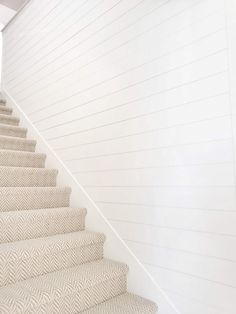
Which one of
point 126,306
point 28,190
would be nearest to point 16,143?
point 28,190

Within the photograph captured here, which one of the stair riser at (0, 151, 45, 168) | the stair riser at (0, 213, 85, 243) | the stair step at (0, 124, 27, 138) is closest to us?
the stair riser at (0, 213, 85, 243)

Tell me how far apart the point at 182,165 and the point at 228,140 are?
0.24 m

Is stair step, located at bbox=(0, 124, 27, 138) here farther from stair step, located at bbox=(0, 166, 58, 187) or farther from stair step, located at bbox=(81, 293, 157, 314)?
stair step, located at bbox=(81, 293, 157, 314)

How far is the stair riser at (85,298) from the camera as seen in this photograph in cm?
117

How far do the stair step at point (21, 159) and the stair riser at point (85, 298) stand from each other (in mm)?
1209

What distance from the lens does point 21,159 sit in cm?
220

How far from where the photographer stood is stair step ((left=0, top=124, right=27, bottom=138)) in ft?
8.40

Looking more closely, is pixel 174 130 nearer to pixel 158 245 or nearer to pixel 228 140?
pixel 228 140

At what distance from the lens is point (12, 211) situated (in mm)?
1678

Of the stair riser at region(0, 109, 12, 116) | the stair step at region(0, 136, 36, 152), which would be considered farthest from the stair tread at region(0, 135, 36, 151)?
the stair riser at region(0, 109, 12, 116)

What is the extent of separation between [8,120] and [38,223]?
5.07ft

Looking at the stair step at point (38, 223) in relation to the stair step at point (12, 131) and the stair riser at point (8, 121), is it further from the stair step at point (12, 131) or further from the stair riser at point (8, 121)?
the stair riser at point (8, 121)

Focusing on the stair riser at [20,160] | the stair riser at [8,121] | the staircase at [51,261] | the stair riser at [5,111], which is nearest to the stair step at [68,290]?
the staircase at [51,261]

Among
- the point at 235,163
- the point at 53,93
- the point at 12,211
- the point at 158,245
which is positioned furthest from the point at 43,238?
the point at 53,93
